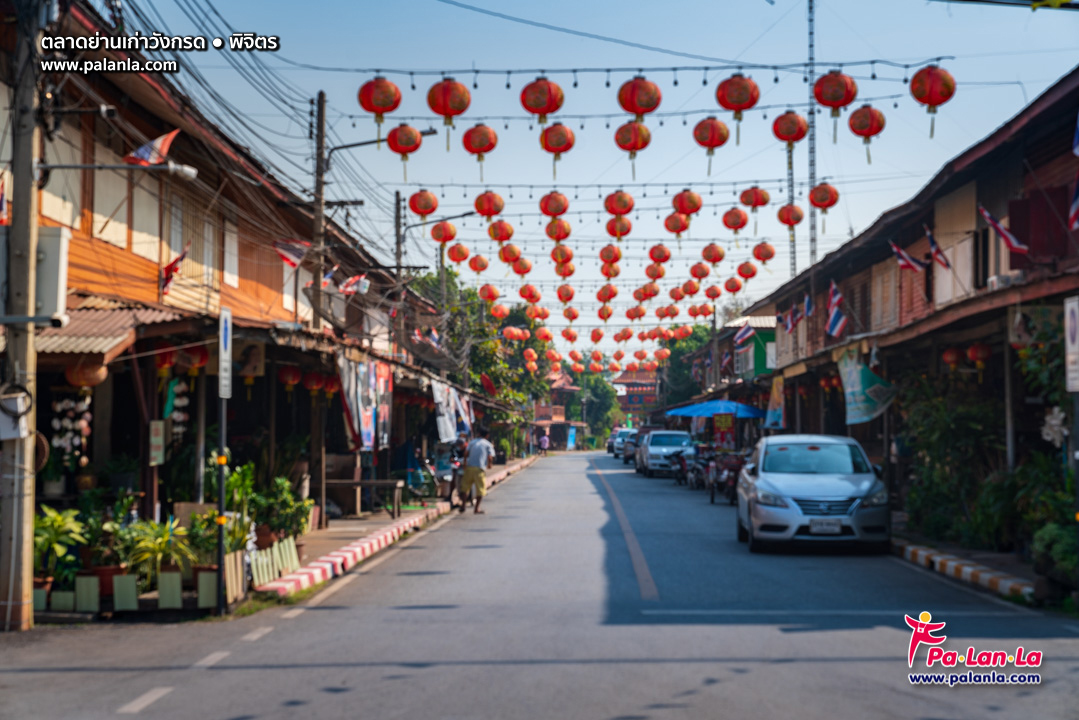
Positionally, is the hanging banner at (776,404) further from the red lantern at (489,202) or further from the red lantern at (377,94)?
the red lantern at (377,94)

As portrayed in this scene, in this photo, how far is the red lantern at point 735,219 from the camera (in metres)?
21.0

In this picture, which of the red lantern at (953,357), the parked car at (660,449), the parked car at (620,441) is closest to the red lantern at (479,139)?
the red lantern at (953,357)

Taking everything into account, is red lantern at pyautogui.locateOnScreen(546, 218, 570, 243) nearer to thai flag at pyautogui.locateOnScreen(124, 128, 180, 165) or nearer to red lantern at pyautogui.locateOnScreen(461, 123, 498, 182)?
red lantern at pyautogui.locateOnScreen(461, 123, 498, 182)

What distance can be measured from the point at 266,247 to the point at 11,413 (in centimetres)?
1368

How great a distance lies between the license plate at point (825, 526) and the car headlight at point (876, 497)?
1.69ft

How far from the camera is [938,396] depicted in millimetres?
17109

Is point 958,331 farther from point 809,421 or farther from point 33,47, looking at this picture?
point 809,421

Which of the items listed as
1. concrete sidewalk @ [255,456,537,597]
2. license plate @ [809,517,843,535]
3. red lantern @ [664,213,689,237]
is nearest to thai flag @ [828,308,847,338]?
red lantern @ [664,213,689,237]

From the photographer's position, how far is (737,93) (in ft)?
47.1

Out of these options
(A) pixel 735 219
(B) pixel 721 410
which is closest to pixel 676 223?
(A) pixel 735 219

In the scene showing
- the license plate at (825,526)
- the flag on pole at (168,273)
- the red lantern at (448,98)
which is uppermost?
the red lantern at (448,98)

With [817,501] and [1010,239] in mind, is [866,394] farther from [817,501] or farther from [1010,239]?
[817,501]

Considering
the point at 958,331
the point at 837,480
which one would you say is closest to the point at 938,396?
the point at 958,331

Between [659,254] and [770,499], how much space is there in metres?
11.5
